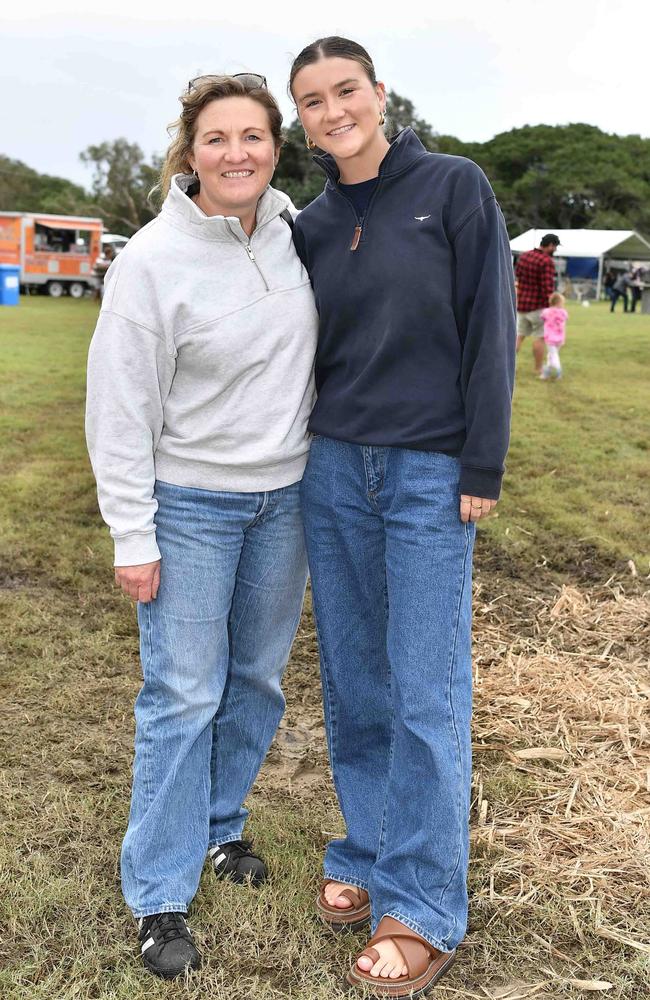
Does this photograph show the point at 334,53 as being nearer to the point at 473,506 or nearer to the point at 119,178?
the point at 473,506

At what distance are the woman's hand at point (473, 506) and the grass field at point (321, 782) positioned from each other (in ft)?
3.94

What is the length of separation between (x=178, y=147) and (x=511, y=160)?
89.6 m

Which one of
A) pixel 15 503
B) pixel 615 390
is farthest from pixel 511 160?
pixel 15 503

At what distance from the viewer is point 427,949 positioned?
2.56 m

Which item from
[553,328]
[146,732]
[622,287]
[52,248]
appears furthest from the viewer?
[622,287]

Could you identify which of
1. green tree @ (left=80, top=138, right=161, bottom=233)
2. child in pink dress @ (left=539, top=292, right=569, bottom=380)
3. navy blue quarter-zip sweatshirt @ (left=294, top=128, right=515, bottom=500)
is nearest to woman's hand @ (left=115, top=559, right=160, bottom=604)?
navy blue quarter-zip sweatshirt @ (left=294, top=128, right=515, bottom=500)

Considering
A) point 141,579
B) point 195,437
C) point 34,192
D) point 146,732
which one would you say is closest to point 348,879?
point 146,732

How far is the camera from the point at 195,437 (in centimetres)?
256

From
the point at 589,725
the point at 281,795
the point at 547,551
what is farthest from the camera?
the point at 547,551

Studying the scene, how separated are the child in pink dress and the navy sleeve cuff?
35.9 ft

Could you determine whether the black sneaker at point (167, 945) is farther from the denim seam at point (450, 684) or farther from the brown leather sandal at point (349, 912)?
the denim seam at point (450, 684)

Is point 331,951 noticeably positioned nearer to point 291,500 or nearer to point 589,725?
point 291,500

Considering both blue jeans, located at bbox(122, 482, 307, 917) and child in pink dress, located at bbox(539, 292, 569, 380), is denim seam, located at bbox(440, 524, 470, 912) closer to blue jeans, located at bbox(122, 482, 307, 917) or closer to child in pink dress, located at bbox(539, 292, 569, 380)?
blue jeans, located at bbox(122, 482, 307, 917)

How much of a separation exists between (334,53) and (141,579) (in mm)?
1370
